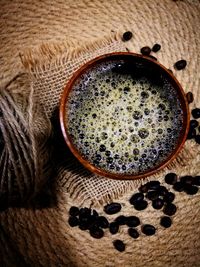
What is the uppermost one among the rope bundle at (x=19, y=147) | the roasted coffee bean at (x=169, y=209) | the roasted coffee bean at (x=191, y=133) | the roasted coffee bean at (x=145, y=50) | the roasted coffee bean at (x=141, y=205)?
the roasted coffee bean at (x=145, y=50)

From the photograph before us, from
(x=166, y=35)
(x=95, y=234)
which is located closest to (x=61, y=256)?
(x=95, y=234)

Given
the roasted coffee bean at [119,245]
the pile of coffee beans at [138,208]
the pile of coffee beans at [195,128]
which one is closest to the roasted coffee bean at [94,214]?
the pile of coffee beans at [138,208]

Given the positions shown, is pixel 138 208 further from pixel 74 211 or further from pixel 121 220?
pixel 74 211

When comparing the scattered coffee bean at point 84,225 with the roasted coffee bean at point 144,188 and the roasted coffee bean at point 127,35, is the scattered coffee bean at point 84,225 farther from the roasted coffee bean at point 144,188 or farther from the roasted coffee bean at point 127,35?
the roasted coffee bean at point 127,35

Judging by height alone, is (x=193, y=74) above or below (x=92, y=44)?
below

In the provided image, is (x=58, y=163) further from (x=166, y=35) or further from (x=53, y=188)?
(x=166, y=35)

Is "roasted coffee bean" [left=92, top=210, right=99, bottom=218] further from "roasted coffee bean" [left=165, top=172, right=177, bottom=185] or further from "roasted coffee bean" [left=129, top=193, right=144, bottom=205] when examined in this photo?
"roasted coffee bean" [left=165, top=172, right=177, bottom=185]

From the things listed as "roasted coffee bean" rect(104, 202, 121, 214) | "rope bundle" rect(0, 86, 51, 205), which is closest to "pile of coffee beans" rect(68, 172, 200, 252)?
"roasted coffee bean" rect(104, 202, 121, 214)
